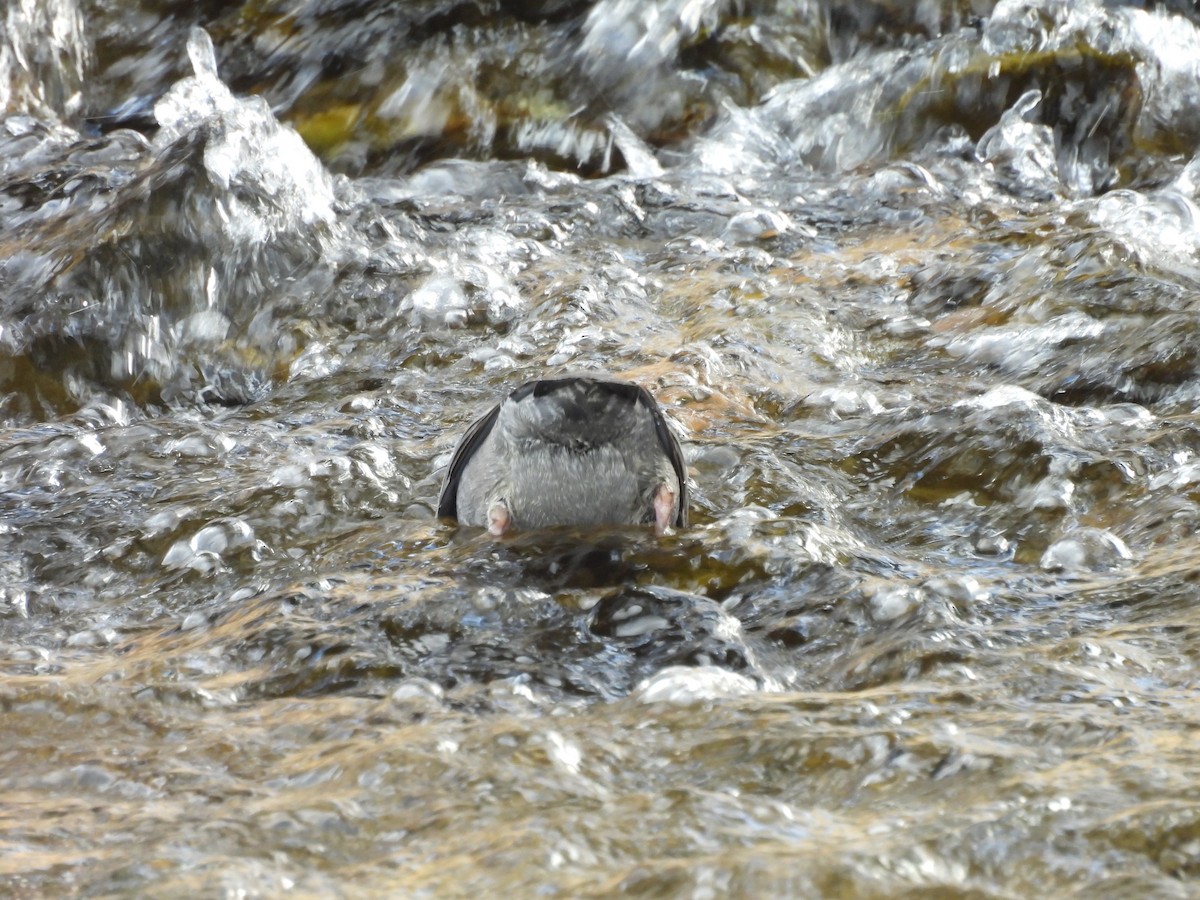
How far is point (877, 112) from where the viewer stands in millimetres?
6824

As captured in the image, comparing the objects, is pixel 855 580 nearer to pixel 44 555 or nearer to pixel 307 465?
pixel 307 465

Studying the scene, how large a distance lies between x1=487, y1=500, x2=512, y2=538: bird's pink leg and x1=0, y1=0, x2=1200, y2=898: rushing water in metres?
0.03

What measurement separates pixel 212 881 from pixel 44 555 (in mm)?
1828

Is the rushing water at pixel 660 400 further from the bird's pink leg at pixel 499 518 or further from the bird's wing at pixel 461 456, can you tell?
the bird's wing at pixel 461 456

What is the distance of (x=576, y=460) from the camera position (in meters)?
3.06

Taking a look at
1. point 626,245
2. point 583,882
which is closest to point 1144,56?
point 626,245

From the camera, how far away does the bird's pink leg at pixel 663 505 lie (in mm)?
3076

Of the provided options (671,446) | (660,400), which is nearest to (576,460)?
(671,446)

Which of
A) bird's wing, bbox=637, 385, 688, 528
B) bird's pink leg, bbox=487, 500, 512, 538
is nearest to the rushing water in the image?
bird's pink leg, bbox=487, 500, 512, 538


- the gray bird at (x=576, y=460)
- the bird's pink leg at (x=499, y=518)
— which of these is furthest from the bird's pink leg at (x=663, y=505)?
the bird's pink leg at (x=499, y=518)

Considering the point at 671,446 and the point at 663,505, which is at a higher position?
the point at 671,446

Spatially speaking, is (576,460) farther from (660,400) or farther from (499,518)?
(660,400)

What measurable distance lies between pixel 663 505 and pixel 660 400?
1173mm

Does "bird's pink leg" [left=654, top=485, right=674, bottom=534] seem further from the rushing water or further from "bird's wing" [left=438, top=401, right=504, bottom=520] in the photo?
"bird's wing" [left=438, top=401, right=504, bottom=520]
